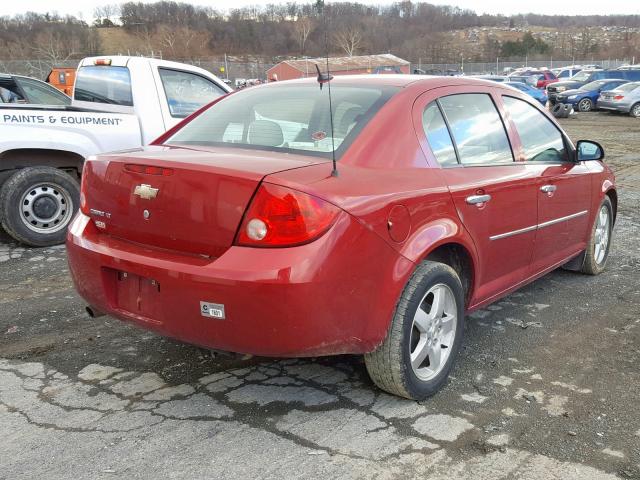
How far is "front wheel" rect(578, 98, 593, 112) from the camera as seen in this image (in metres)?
27.0

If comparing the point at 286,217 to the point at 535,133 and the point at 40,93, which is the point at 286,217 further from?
the point at 40,93

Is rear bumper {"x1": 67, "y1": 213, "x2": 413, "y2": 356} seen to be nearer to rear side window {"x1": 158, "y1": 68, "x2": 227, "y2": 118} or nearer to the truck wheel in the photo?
the truck wheel

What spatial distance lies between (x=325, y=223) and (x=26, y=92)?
7.05 metres

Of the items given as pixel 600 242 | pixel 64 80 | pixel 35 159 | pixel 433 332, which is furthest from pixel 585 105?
pixel 433 332

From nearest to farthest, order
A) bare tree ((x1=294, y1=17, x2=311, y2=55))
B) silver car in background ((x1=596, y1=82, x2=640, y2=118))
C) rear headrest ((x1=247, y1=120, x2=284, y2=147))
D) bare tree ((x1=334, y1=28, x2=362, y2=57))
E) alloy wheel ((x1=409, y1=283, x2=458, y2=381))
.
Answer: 1. alloy wheel ((x1=409, y1=283, x2=458, y2=381))
2. rear headrest ((x1=247, y1=120, x2=284, y2=147))
3. bare tree ((x1=294, y1=17, x2=311, y2=55))
4. bare tree ((x1=334, y1=28, x2=362, y2=57))
5. silver car in background ((x1=596, y1=82, x2=640, y2=118))

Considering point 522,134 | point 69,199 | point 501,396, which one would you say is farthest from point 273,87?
point 69,199

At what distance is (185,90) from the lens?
21.5 feet

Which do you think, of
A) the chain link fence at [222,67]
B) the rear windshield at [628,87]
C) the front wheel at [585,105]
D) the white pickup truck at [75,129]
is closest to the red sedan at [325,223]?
the white pickup truck at [75,129]

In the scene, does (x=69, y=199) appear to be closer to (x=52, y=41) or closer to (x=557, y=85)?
(x=557, y=85)

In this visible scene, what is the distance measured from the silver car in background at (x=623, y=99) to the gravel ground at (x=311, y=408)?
23.9 metres

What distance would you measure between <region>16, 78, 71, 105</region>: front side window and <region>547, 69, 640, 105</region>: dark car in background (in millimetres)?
25007

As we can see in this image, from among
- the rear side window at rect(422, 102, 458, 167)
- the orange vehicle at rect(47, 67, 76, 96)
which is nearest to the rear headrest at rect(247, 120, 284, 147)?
the rear side window at rect(422, 102, 458, 167)

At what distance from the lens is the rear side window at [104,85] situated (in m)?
6.32

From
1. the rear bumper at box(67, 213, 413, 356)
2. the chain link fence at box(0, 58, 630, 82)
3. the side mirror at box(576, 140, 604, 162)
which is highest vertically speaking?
the chain link fence at box(0, 58, 630, 82)
